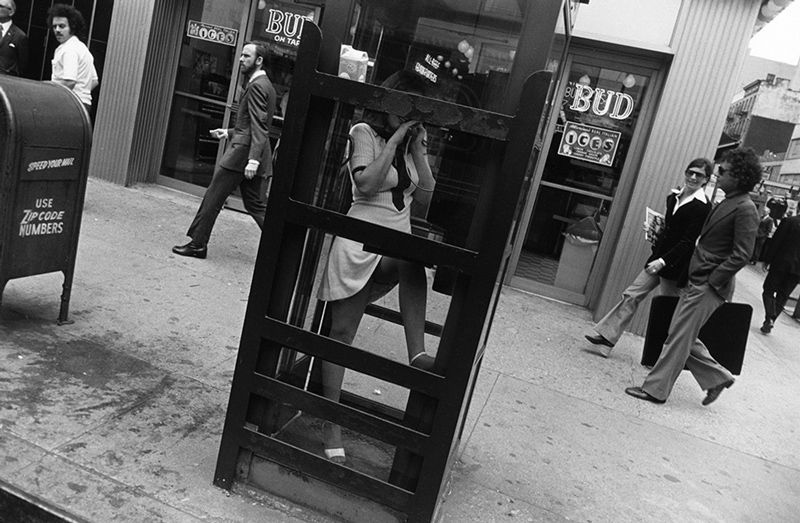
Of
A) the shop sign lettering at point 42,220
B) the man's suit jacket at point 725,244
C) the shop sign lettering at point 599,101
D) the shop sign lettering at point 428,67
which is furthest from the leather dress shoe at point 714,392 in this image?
the shop sign lettering at point 42,220

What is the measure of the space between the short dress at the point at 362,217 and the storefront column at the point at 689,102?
5054 millimetres

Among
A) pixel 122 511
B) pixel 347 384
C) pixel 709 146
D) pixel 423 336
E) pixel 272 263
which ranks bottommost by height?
pixel 122 511

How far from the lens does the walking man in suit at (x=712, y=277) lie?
5160mm

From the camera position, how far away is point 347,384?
392 cm

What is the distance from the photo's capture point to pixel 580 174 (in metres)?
8.13

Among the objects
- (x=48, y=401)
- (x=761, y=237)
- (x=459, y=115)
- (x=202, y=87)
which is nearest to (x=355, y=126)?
(x=459, y=115)

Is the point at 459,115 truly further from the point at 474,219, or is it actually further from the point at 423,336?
the point at 423,336

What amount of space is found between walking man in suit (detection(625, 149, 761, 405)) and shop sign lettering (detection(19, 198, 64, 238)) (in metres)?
4.44

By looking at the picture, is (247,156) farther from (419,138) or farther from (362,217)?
(419,138)

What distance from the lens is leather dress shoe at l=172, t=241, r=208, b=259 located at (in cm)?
663

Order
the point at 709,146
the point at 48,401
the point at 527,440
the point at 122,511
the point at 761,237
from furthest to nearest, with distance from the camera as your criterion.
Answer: the point at 761,237, the point at 709,146, the point at 527,440, the point at 48,401, the point at 122,511

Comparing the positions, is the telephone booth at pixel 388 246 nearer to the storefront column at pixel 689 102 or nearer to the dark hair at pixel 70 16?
the storefront column at pixel 689 102

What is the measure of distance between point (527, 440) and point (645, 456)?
82 cm

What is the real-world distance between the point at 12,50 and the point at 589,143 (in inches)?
268
